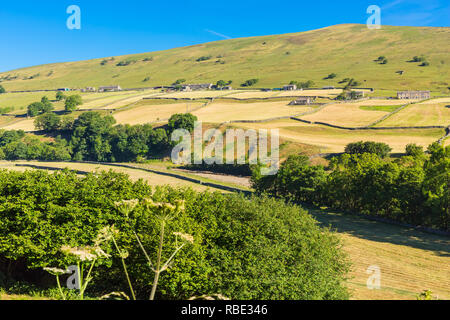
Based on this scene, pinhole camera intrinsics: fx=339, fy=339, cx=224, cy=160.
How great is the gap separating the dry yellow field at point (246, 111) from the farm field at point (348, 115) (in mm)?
8443

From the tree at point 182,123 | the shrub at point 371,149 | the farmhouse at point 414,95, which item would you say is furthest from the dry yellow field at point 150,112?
the farmhouse at point 414,95

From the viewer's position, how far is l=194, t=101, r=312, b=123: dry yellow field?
124m

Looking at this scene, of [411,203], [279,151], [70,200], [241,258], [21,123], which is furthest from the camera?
[21,123]

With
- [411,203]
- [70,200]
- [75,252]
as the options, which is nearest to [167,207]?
[75,252]

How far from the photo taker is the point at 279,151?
87.0m

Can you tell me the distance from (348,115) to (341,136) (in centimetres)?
2381

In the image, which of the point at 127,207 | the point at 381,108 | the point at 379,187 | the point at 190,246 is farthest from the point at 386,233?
the point at 381,108

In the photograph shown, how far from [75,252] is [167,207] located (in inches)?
119

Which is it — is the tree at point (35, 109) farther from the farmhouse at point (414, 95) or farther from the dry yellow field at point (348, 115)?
the farmhouse at point (414, 95)

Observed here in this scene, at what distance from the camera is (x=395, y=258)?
116 ft

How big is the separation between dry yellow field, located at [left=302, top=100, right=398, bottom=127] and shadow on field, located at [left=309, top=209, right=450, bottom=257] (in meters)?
62.6

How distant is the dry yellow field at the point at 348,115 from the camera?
10831 centimetres

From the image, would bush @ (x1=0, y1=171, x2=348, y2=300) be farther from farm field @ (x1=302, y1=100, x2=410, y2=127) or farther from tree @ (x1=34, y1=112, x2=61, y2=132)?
tree @ (x1=34, y1=112, x2=61, y2=132)
